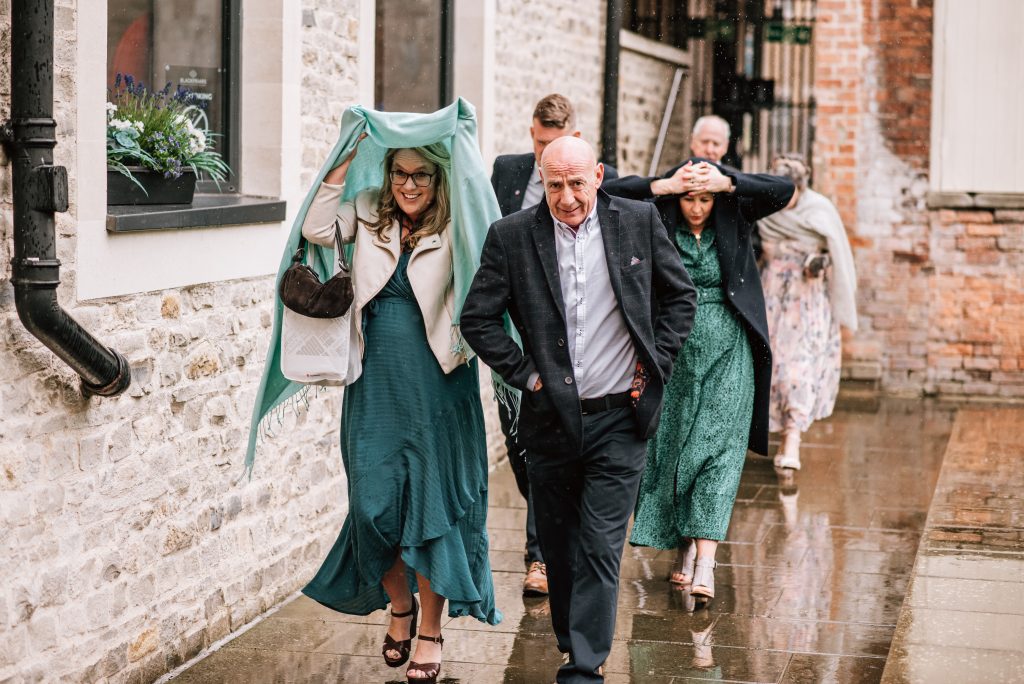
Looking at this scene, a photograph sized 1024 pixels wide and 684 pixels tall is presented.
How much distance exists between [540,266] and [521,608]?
77.0 inches

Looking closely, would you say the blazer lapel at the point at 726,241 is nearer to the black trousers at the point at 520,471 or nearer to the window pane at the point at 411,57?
the black trousers at the point at 520,471

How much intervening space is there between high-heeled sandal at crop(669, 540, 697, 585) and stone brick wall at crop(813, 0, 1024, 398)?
7165 millimetres

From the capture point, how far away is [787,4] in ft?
46.4

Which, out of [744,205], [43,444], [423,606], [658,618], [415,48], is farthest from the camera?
[415,48]

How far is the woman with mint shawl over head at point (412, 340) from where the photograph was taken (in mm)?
5121

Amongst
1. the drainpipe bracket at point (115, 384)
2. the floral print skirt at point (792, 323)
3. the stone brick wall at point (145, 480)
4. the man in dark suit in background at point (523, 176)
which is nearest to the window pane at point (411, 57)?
the stone brick wall at point (145, 480)

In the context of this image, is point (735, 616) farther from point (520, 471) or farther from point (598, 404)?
point (598, 404)

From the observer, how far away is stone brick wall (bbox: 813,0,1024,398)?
1324 centimetres

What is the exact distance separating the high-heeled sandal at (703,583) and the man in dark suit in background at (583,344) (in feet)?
4.63

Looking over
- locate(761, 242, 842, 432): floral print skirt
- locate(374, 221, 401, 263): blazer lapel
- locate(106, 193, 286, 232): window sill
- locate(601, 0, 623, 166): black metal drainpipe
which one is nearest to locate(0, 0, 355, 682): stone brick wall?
locate(106, 193, 286, 232): window sill

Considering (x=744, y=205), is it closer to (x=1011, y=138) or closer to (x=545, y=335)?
(x=545, y=335)

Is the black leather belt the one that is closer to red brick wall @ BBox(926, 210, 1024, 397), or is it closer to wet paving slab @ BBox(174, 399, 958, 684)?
wet paving slab @ BBox(174, 399, 958, 684)

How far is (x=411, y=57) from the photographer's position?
31.0 ft

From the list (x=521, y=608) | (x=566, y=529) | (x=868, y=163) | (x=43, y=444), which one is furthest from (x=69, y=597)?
(x=868, y=163)
